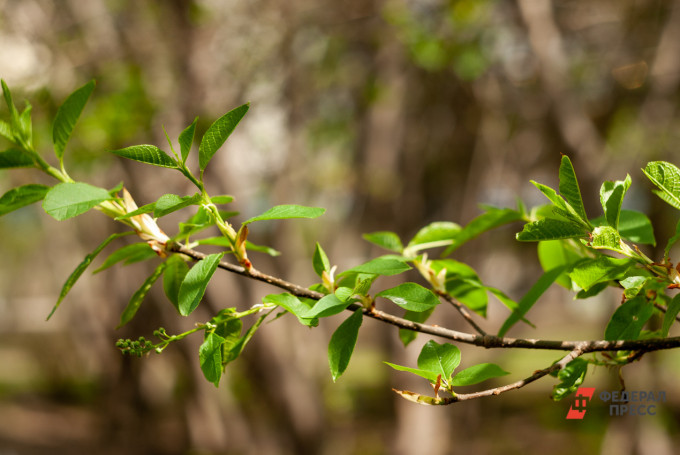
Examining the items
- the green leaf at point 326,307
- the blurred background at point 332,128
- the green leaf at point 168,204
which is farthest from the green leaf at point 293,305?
the blurred background at point 332,128

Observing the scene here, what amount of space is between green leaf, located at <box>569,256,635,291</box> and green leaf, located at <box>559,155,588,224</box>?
0.06 meters

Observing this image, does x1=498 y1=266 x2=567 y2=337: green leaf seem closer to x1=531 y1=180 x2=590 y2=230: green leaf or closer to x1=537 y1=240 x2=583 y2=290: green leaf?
x1=537 y1=240 x2=583 y2=290: green leaf

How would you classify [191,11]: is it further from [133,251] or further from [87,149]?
[133,251]

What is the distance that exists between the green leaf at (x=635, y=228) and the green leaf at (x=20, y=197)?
31.3 inches

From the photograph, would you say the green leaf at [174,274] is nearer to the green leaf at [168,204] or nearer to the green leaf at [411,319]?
the green leaf at [168,204]

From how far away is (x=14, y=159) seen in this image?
2.46 feet

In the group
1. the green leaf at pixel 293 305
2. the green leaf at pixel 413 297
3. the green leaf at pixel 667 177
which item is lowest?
the green leaf at pixel 413 297

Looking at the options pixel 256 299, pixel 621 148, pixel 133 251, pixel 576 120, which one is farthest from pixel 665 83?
pixel 133 251

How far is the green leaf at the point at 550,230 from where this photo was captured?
2.12ft

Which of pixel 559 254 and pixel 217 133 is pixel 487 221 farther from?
pixel 217 133

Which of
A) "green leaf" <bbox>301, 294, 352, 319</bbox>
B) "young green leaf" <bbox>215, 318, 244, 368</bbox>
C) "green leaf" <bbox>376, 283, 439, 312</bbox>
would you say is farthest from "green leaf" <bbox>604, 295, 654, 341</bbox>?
"young green leaf" <bbox>215, 318, 244, 368</bbox>

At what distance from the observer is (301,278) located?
17.6ft

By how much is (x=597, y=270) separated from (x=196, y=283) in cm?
50

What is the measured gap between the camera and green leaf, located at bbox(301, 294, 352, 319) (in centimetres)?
65
